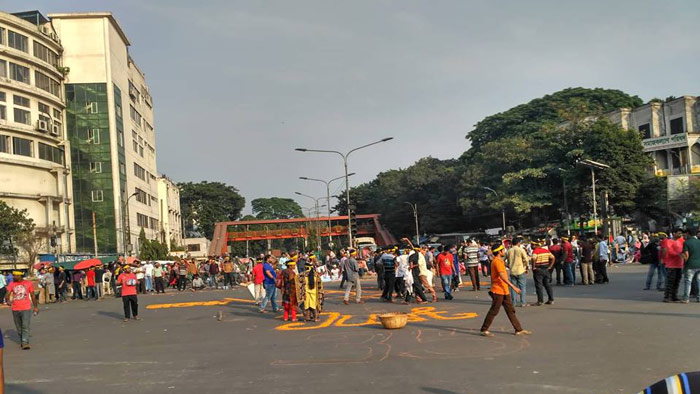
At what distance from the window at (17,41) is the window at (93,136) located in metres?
10.3

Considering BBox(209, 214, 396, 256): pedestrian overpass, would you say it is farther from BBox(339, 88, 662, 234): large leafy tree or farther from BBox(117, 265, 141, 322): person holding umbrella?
BBox(117, 265, 141, 322): person holding umbrella

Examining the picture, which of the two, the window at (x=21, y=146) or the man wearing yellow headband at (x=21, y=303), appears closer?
the man wearing yellow headband at (x=21, y=303)

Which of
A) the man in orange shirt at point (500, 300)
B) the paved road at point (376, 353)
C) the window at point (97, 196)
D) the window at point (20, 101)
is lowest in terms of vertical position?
the paved road at point (376, 353)

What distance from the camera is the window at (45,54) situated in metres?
53.3

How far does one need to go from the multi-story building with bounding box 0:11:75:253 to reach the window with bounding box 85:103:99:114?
2.31 m

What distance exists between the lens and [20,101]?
50.9m

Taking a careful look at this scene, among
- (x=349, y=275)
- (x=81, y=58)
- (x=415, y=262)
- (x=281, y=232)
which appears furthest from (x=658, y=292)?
(x=281, y=232)

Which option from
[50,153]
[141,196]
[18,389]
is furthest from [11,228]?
[18,389]

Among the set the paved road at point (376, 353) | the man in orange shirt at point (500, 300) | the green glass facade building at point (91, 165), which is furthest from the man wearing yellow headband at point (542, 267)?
the green glass facade building at point (91, 165)

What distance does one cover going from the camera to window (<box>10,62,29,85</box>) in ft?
164

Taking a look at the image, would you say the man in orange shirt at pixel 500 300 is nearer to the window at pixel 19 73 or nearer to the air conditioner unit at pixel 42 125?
the window at pixel 19 73

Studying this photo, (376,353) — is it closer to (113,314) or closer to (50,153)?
(113,314)

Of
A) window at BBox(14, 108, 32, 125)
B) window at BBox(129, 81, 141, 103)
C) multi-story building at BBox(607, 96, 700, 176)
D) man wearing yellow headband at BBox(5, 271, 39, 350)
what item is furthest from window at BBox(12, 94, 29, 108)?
multi-story building at BBox(607, 96, 700, 176)

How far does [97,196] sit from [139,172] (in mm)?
11745
